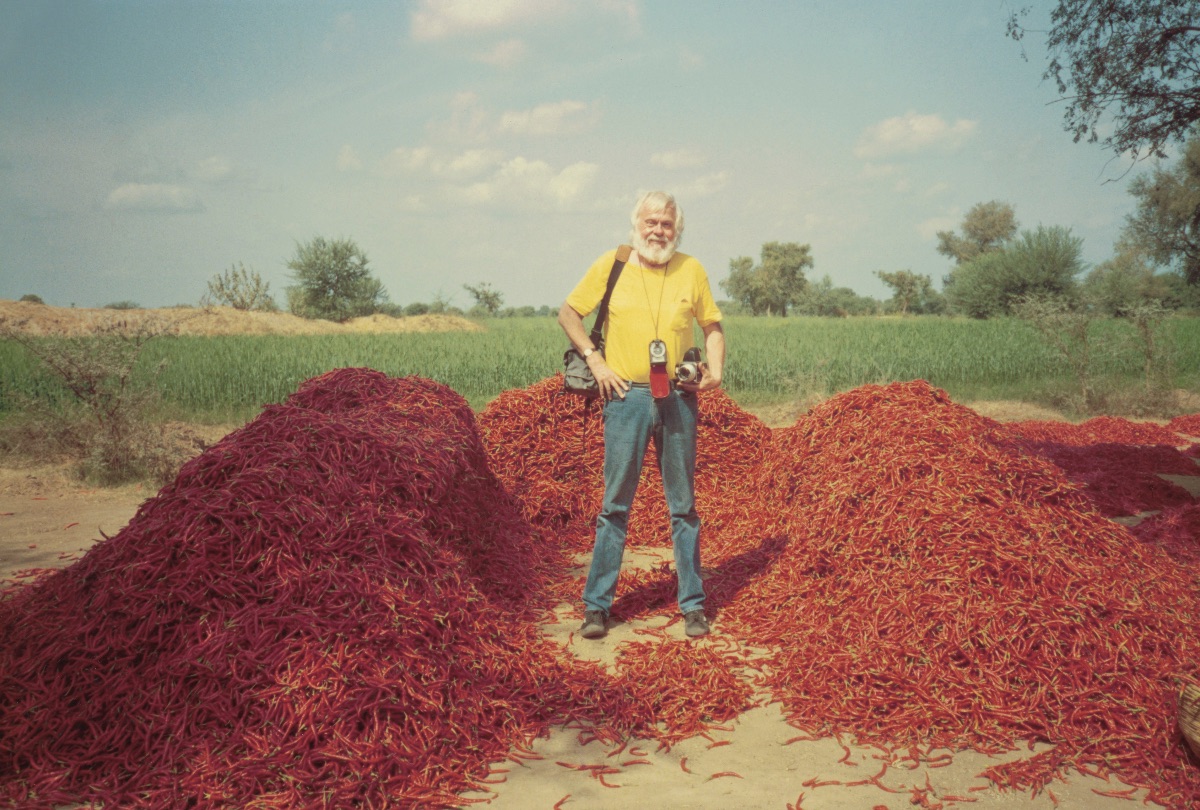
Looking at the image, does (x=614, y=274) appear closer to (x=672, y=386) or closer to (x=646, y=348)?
(x=646, y=348)

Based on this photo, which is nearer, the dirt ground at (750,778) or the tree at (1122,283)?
the dirt ground at (750,778)

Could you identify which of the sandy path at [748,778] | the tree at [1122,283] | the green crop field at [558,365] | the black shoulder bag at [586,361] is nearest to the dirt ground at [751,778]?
the sandy path at [748,778]

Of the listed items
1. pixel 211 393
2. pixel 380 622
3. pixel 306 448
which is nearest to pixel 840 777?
pixel 380 622

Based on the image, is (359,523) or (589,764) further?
(359,523)

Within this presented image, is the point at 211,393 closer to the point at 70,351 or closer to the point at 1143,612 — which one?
the point at 70,351

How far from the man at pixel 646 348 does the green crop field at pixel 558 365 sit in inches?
350

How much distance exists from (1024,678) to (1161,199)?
2866 centimetres

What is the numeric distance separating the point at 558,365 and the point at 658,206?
44.9 ft

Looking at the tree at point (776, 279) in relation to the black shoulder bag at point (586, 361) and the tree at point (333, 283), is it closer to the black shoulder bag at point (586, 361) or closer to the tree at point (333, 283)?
the tree at point (333, 283)

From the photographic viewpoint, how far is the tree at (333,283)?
4447 cm

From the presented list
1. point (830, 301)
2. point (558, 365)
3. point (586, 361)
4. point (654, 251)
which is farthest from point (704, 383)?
point (830, 301)

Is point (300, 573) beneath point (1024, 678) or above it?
above

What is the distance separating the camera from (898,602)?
4.12 m

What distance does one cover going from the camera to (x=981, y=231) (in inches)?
2911
